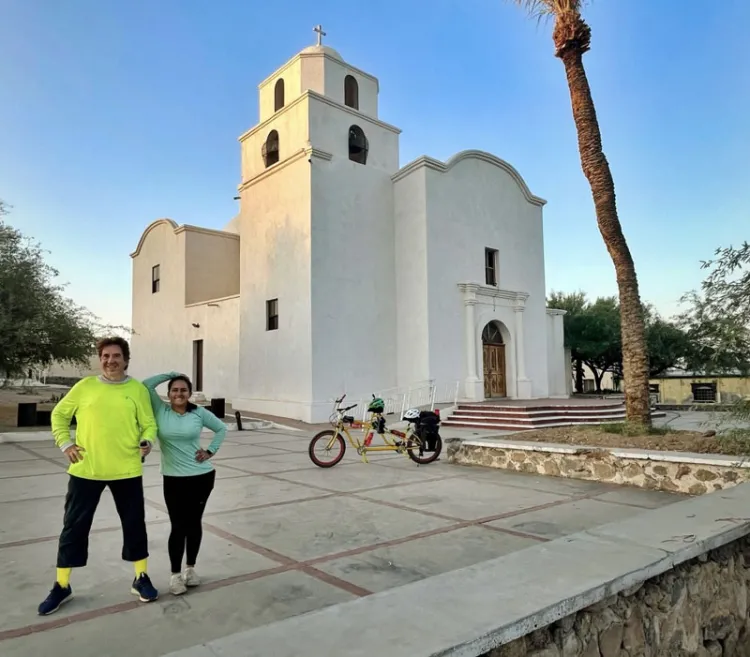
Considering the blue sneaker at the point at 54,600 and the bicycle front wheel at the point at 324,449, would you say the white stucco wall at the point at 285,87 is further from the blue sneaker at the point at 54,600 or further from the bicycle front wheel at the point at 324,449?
the blue sneaker at the point at 54,600

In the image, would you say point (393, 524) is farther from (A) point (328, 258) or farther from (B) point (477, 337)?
(B) point (477, 337)

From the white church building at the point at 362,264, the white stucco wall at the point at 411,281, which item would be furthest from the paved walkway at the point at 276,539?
the white stucco wall at the point at 411,281

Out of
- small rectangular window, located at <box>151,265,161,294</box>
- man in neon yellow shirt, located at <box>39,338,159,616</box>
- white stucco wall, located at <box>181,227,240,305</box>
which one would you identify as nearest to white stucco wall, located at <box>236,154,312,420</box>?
white stucco wall, located at <box>181,227,240,305</box>

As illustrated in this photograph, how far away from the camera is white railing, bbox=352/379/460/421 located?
19125 mm

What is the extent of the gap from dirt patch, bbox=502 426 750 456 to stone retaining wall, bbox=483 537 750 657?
3290 millimetres

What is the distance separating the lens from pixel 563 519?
19.8 ft

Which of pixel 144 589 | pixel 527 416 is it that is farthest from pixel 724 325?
pixel 527 416

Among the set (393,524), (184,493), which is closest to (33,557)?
(184,493)

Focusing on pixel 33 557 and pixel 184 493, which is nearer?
pixel 184 493

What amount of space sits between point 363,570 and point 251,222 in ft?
61.9

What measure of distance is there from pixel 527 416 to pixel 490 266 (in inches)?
287

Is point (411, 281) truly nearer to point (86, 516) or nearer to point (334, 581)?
point (334, 581)

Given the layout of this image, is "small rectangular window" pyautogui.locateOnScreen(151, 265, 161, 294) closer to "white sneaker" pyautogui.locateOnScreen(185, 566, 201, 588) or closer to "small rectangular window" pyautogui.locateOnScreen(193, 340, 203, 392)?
"small rectangular window" pyautogui.locateOnScreen(193, 340, 203, 392)

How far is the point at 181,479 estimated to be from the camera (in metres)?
3.90
